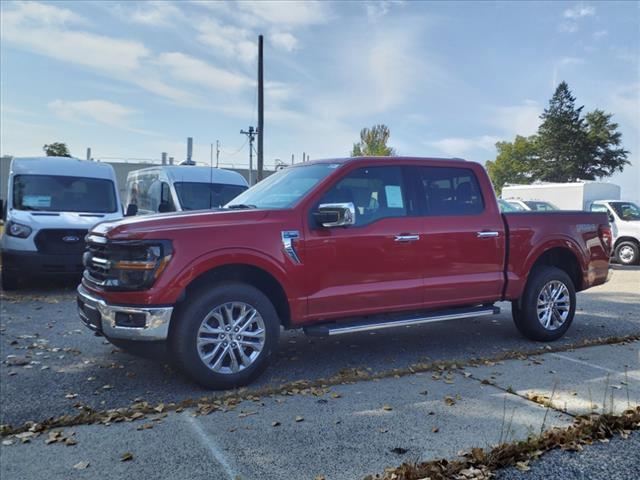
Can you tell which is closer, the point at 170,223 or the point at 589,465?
the point at 589,465

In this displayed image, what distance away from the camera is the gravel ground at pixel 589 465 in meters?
3.08

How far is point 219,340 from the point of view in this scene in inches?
179

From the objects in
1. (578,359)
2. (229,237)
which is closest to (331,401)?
(229,237)

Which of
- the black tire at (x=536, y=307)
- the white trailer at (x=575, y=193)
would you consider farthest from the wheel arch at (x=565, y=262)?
the white trailer at (x=575, y=193)

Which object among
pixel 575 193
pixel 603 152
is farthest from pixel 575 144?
pixel 575 193

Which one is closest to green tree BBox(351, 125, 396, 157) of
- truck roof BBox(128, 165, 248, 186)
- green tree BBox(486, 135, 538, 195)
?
green tree BBox(486, 135, 538, 195)

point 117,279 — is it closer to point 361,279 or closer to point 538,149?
point 361,279

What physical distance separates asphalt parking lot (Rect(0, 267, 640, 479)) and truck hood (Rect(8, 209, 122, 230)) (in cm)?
268

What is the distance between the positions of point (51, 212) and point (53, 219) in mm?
439

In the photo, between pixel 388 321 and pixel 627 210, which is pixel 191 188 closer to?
pixel 388 321

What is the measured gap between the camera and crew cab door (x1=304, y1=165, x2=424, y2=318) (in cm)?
495

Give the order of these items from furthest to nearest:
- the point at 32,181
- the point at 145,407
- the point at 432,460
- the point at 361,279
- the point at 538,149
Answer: the point at 538,149
the point at 32,181
the point at 361,279
the point at 145,407
the point at 432,460

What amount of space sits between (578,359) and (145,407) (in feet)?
13.7

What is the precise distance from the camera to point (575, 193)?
2097 cm
